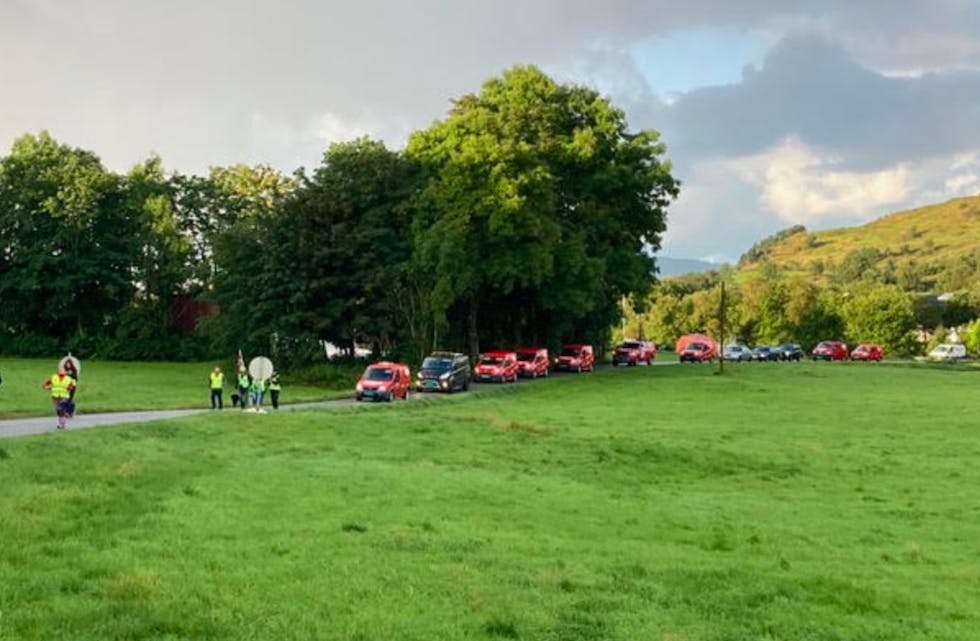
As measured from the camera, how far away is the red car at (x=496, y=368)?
58.3 meters

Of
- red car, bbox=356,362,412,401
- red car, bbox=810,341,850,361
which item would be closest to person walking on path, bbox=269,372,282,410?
red car, bbox=356,362,412,401

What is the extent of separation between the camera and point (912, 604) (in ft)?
35.7

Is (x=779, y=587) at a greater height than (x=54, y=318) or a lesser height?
lesser

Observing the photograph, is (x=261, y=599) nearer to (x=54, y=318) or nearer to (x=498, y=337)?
(x=498, y=337)

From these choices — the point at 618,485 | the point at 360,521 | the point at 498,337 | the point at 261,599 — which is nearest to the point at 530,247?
the point at 498,337

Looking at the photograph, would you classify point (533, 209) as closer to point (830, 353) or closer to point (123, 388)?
point (123, 388)

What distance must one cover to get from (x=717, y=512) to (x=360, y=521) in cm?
734

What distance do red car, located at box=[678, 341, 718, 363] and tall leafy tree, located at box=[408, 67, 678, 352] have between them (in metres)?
14.3

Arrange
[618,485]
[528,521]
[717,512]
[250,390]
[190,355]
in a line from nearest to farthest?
[528,521] < [717,512] < [618,485] < [250,390] < [190,355]

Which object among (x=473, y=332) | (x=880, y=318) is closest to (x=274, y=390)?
(x=473, y=332)

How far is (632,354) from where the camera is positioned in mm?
80375

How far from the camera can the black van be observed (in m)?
50.2

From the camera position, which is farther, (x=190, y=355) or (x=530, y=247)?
(x=190, y=355)

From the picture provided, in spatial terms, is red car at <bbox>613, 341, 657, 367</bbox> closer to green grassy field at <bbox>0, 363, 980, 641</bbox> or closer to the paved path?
the paved path
